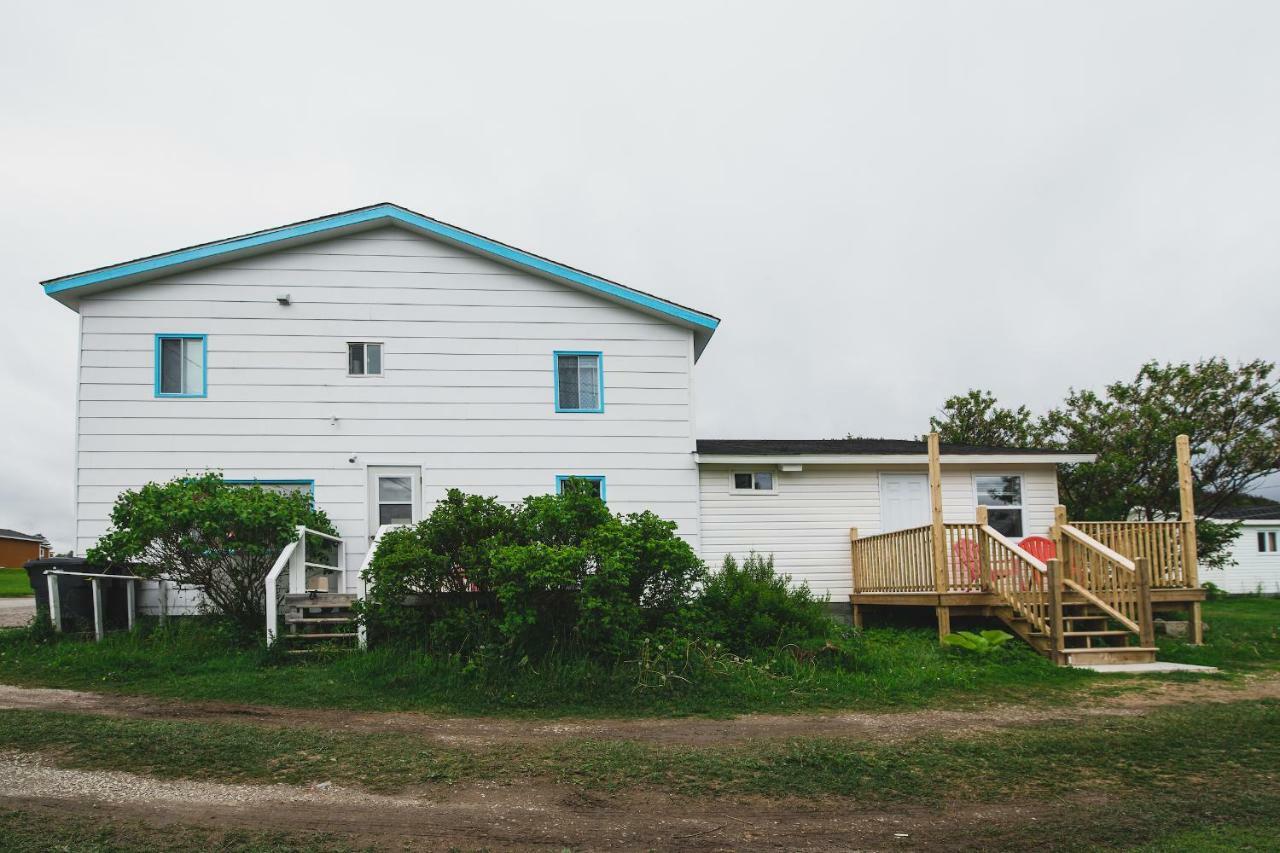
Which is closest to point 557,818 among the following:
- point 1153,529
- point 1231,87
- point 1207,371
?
point 1153,529

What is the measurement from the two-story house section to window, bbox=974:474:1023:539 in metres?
5.67

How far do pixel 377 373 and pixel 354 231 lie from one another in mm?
2434

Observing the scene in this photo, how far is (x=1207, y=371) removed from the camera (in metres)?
24.3

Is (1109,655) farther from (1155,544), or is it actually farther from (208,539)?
(208,539)

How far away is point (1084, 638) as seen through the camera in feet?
43.0

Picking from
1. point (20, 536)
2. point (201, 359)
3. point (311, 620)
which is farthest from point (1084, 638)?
point (20, 536)

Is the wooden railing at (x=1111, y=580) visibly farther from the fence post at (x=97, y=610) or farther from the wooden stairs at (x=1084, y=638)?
the fence post at (x=97, y=610)

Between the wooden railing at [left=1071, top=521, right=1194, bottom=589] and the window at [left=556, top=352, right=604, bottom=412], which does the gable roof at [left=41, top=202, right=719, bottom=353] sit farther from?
the wooden railing at [left=1071, top=521, right=1194, bottom=589]

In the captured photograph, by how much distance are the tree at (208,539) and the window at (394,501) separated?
2131 millimetres

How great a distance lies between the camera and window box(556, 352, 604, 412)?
1588cm

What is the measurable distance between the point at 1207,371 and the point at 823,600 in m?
14.8

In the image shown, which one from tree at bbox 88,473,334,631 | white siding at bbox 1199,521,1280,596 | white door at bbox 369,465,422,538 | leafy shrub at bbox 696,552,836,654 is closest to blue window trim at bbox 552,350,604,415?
white door at bbox 369,465,422,538

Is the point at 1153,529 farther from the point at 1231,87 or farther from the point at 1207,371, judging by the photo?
the point at 1207,371

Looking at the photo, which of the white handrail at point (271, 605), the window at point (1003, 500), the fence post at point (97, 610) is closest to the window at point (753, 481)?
the window at point (1003, 500)
